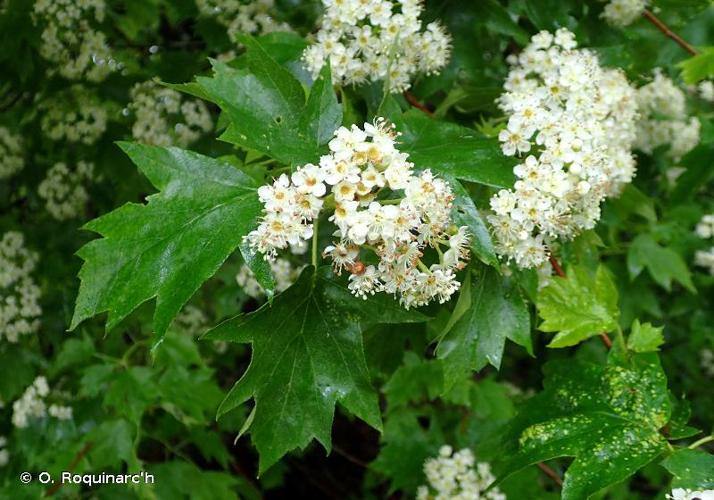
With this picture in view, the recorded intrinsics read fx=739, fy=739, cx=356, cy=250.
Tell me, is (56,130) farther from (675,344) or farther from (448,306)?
(675,344)

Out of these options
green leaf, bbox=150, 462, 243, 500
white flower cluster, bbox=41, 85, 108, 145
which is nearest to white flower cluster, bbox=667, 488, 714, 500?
green leaf, bbox=150, 462, 243, 500

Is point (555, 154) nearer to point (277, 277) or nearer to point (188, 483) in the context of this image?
point (277, 277)

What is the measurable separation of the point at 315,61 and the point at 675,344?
3.81 metres

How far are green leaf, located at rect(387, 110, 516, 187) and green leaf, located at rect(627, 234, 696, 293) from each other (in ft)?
7.18

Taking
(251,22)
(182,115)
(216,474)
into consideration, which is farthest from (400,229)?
(216,474)

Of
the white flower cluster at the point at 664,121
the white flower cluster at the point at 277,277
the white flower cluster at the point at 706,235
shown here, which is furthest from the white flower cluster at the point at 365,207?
the white flower cluster at the point at 706,235

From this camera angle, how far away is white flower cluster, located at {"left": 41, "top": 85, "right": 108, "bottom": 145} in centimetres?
349

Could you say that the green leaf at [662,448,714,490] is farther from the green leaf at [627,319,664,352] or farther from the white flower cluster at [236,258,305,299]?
the white flower cluster at [236,258,305,299]

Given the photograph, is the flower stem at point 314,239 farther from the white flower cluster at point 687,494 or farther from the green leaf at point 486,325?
the white flower cluster at point 687,494

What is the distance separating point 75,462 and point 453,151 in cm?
217

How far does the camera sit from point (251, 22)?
3.06m

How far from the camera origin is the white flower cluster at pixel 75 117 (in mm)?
3492

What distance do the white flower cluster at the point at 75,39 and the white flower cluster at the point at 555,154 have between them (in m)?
2.00

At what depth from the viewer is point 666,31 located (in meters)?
3.20
